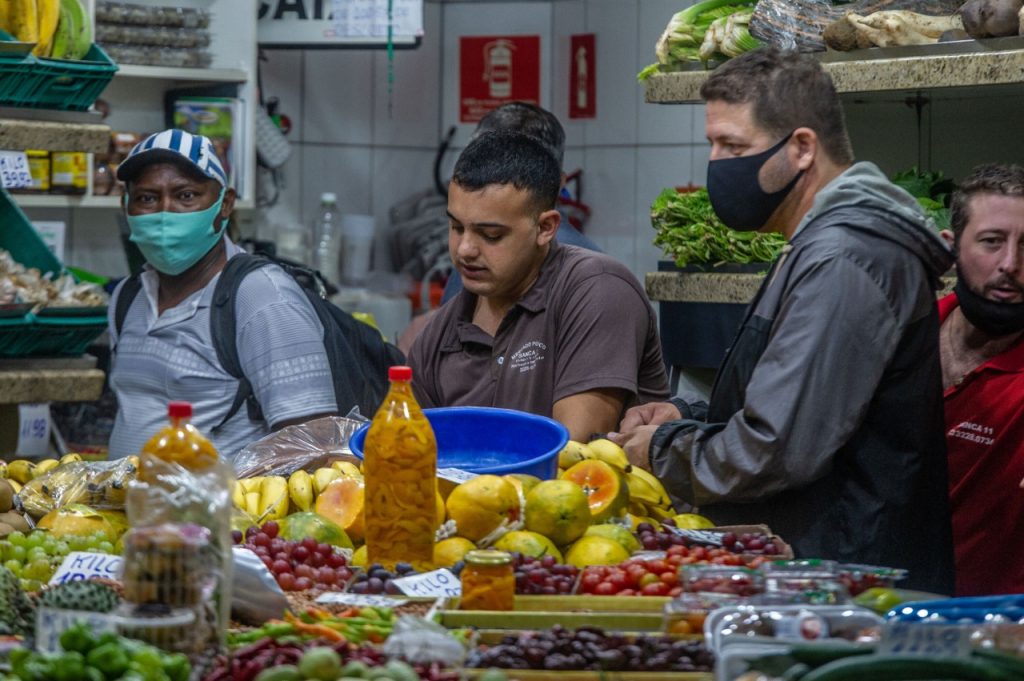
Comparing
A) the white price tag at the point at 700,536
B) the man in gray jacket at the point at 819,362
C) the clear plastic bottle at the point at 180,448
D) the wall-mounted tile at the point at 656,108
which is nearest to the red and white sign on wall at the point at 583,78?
the wall-mounted tile at the point at 656,108

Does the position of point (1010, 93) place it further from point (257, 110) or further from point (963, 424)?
point (257, 110)

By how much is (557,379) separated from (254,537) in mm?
1212

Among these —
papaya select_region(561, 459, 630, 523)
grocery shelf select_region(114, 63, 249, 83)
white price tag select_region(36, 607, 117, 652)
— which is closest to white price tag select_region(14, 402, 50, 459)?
grocery shelf select_region(114, 63, 249, 83)

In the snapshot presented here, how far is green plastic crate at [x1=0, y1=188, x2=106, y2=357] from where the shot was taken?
427 centimetres

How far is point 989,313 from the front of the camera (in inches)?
144

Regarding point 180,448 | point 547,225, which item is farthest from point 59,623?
point 547,225

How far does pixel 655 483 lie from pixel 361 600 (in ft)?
3.28

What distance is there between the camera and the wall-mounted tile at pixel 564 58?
8.41 meters

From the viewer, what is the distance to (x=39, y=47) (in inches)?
172

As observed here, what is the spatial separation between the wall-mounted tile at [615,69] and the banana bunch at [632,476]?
5170 millimetres

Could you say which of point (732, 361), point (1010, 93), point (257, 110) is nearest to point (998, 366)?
point (732, 361)

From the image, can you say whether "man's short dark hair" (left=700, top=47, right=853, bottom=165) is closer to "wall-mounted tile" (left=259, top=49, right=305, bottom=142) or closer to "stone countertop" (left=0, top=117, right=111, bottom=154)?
"stone countertop" (left=0, top=117, right=111, bottom=154)

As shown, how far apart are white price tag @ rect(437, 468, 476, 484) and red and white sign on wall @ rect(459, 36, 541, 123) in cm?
598

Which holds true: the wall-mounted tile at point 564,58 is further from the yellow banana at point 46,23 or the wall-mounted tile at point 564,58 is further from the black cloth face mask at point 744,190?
the black cloth face mask at point 744,190
